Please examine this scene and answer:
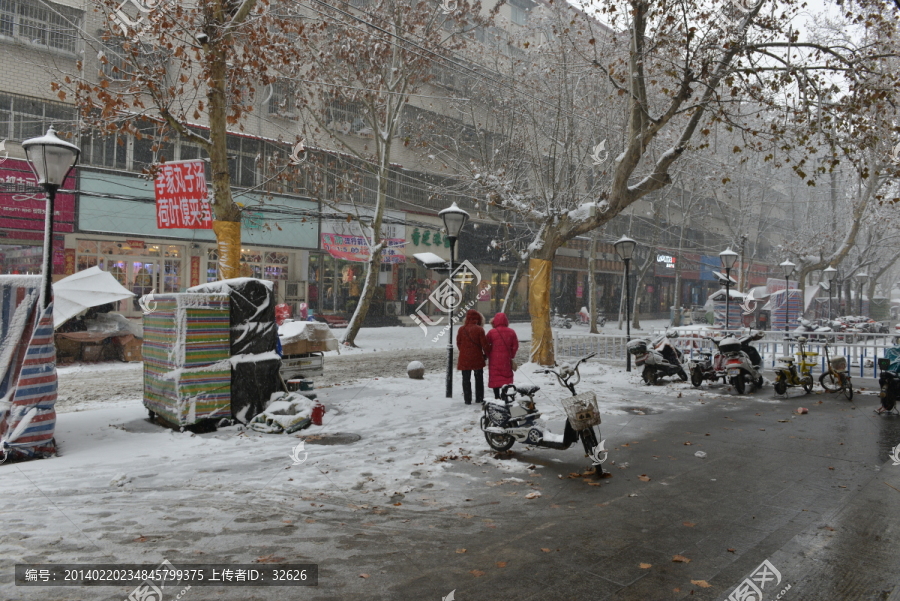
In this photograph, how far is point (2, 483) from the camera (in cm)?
567

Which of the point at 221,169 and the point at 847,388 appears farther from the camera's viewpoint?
the point at 847,388

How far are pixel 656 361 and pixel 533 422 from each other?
7108 millimetres

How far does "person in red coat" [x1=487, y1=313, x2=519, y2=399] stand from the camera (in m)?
9.43

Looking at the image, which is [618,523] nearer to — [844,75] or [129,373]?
[844,75]

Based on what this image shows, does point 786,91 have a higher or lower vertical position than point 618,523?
higher

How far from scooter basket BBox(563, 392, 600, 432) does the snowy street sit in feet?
1.88

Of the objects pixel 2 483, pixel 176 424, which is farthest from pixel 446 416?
pixel 2 483

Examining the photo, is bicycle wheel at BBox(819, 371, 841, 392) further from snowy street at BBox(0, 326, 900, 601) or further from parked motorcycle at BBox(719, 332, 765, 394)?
snowy street at BBox(0, 326, 900, 601)

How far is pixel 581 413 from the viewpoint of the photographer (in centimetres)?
645

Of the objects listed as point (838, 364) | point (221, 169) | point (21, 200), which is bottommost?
point (838, 364)

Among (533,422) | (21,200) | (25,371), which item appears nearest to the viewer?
(25,371)

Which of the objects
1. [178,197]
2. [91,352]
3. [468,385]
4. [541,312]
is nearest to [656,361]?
A: [541,312]

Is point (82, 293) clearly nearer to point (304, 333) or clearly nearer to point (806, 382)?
point (304, 333)

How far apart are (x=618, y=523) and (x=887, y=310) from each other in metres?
53.9
